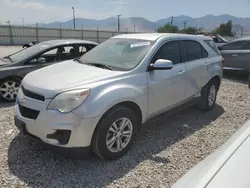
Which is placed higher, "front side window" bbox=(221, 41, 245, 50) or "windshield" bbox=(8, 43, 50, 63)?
"front side window" bbox=(221, 41, 245, 50)

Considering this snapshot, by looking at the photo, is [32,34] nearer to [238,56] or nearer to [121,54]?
[238,56]

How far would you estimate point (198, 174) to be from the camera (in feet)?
5.19

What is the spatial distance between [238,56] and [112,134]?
7238 mm

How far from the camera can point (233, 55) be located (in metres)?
8.70

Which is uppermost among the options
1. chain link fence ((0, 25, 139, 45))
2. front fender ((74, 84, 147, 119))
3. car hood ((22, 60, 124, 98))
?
chain link fence ((0, 25, 139, 45))

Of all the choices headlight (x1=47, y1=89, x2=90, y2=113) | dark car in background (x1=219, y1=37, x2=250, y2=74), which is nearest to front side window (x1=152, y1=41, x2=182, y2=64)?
headlight (x1=47, y1=89, x2=90, y2=113)

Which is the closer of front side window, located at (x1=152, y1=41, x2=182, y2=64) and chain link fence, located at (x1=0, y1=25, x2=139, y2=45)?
front side window, located at (x1=152, y1=41, x2=182, y2=64)

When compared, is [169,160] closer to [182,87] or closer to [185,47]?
[182,87]

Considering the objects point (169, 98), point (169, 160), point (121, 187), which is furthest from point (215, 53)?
point (121, 187)

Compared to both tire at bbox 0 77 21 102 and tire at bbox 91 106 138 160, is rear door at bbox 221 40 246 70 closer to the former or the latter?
tire at bbox 91 106 138 160

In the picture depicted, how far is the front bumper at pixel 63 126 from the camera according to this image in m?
2.62

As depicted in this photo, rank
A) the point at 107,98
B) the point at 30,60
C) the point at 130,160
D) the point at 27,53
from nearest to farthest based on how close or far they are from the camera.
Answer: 1. the point at 107,98
2. the point at 130,160
3. the point at 30,60
4. the point at 27,53

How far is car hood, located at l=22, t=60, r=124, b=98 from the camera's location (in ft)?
9.07

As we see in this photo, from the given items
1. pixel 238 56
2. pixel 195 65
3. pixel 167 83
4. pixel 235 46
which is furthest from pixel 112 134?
pixel 235 46
